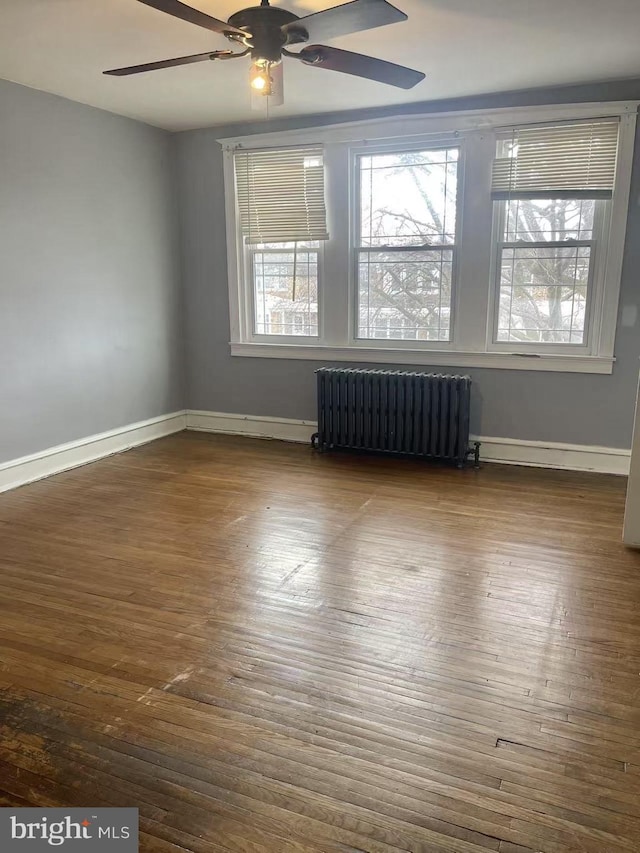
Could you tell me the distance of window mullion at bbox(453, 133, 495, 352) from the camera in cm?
456

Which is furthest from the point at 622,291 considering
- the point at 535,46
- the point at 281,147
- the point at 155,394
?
the point at 155,394

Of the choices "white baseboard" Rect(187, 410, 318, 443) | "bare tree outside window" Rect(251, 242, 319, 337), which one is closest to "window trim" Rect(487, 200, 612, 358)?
"bare tree outside window" Rect(251, 242, 319, 337)

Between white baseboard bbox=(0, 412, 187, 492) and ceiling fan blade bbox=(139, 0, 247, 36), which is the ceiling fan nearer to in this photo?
ceiling fan blade bbox=(139, 0, 247, 36)

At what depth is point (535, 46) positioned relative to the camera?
11.4 ft

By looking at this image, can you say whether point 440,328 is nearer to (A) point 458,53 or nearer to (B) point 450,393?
(B) point 450,393

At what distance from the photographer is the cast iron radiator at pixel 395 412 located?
475 cm

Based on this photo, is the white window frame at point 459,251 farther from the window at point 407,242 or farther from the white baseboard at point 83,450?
the white baseboard at point 83,450

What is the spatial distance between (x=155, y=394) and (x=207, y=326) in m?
0.83

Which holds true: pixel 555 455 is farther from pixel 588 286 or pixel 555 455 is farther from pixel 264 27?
pixel 264 27

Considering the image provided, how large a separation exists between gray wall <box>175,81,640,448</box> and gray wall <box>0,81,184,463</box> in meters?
0.21

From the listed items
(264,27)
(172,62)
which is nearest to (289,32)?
(264,27)

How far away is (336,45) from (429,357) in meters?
2.36

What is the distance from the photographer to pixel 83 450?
4.91 m

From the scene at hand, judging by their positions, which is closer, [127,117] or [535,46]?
[535,46]
